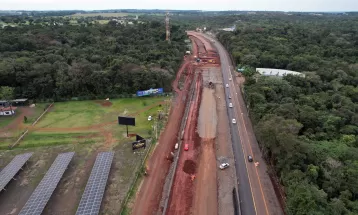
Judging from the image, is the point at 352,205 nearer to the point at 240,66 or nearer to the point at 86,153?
the point at 86,153

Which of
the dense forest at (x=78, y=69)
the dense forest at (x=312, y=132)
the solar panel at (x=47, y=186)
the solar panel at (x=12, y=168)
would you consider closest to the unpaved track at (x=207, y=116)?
the dense forest at (x=312, y=132)

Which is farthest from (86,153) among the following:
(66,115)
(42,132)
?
(66,115)

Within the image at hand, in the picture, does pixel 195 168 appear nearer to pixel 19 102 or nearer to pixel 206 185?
pixel 206 185

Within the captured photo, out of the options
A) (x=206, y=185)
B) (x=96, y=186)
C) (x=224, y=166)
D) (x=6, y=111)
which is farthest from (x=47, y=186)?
(x=6, y=111)

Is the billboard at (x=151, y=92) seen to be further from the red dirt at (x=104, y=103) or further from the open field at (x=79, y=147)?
the red dirt at (x=104, y=103)

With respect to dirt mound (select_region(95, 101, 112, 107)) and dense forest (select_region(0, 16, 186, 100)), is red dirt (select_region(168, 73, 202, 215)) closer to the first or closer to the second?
dirt mound (select_region(95, 101, 112, 107))

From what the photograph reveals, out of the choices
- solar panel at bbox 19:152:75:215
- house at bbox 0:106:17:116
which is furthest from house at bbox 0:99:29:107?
solar panel at bbox 19:152:75:215
